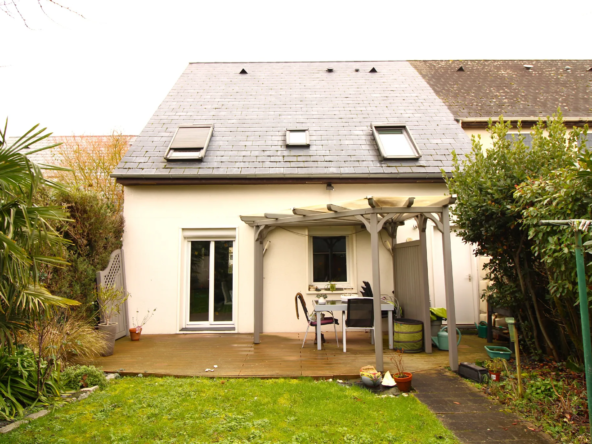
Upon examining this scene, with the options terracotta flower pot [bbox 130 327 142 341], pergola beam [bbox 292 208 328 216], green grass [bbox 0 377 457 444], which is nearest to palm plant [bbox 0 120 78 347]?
green grass [bbox 0 377 457 444]

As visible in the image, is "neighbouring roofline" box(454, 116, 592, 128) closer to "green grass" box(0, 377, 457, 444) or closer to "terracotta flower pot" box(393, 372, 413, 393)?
"terracotta flower pot" box(393, 372, 413, 393)

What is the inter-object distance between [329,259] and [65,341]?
5.45 metres

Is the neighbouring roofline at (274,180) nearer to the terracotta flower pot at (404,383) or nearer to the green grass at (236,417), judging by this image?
the green grass at (236,417)

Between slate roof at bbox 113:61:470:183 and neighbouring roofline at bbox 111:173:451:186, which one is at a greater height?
slate roof at bbox 113:61:470:183

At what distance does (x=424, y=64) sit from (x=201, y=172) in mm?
10825

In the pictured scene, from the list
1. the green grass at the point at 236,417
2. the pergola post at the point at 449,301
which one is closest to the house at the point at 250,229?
the pergola post at the point at 449,301

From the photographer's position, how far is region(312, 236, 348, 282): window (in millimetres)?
9070

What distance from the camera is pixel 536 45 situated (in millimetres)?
4066

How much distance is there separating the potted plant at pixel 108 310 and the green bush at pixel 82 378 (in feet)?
4.57

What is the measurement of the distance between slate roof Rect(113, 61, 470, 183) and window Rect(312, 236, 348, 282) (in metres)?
1.55

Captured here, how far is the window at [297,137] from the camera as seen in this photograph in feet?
31.3

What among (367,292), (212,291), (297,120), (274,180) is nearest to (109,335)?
(212,291)

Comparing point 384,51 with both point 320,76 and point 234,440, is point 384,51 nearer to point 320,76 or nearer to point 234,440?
point 320,76

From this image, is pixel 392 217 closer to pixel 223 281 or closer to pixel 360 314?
pixel 360 314
